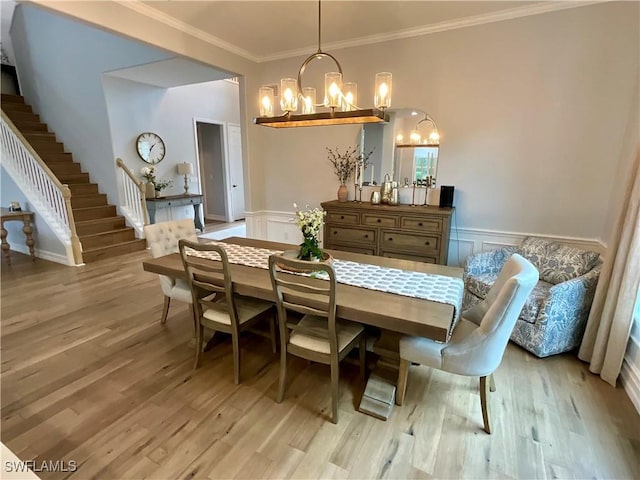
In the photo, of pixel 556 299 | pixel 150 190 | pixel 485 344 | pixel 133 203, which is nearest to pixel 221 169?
pixel 150 190

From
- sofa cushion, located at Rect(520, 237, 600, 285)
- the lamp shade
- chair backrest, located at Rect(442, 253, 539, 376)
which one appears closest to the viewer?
chair backrest, located at Rect(442, 253, 539, 376)

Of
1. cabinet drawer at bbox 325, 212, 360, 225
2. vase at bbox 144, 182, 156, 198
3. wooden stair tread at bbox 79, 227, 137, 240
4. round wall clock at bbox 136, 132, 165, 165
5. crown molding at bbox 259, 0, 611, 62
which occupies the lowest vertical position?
wooden stair tread at bbox 79, 227, 137, 240

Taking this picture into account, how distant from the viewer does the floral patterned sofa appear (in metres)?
2.34

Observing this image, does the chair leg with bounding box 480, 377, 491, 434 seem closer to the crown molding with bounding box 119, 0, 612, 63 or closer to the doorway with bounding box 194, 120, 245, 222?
the crown molding with bounding box 119, 0, 612, 63

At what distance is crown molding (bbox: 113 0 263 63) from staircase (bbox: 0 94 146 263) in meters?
3.51

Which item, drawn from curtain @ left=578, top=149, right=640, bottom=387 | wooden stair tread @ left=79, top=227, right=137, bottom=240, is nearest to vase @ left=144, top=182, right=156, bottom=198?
wooden stair tread @ left=79, top=227, right=137, bottom=240

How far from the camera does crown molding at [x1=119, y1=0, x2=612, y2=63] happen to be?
286cm

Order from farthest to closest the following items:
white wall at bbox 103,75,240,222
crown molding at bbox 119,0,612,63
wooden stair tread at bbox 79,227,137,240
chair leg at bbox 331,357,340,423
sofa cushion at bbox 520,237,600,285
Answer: white wall at bbox 103,75,240,222 < wooden stair tread at bbox 79,227,137,240 < crown molding at bbox 119,0,612,63 < sofa cushion at bbox 520,237,600,285 < chair leg at bbox 331,357,340,423

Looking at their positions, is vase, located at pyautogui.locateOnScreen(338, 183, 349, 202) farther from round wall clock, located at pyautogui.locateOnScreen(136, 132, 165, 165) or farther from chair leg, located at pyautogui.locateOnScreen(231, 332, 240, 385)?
round wall clock, located at pyautogui.locateOnScreen(136, 132, 165, 165)

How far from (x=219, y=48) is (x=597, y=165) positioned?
4139 millimetres

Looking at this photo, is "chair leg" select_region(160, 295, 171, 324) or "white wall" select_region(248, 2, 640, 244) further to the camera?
"chair leg" select_region(160, 295, 171, 324)

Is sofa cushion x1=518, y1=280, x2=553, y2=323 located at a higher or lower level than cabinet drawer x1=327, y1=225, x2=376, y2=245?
lower

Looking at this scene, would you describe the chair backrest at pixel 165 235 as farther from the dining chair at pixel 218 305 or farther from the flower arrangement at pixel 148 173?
the flower arrangement at pixel 148 173

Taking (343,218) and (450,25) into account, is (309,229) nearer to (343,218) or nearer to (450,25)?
(343,218)
